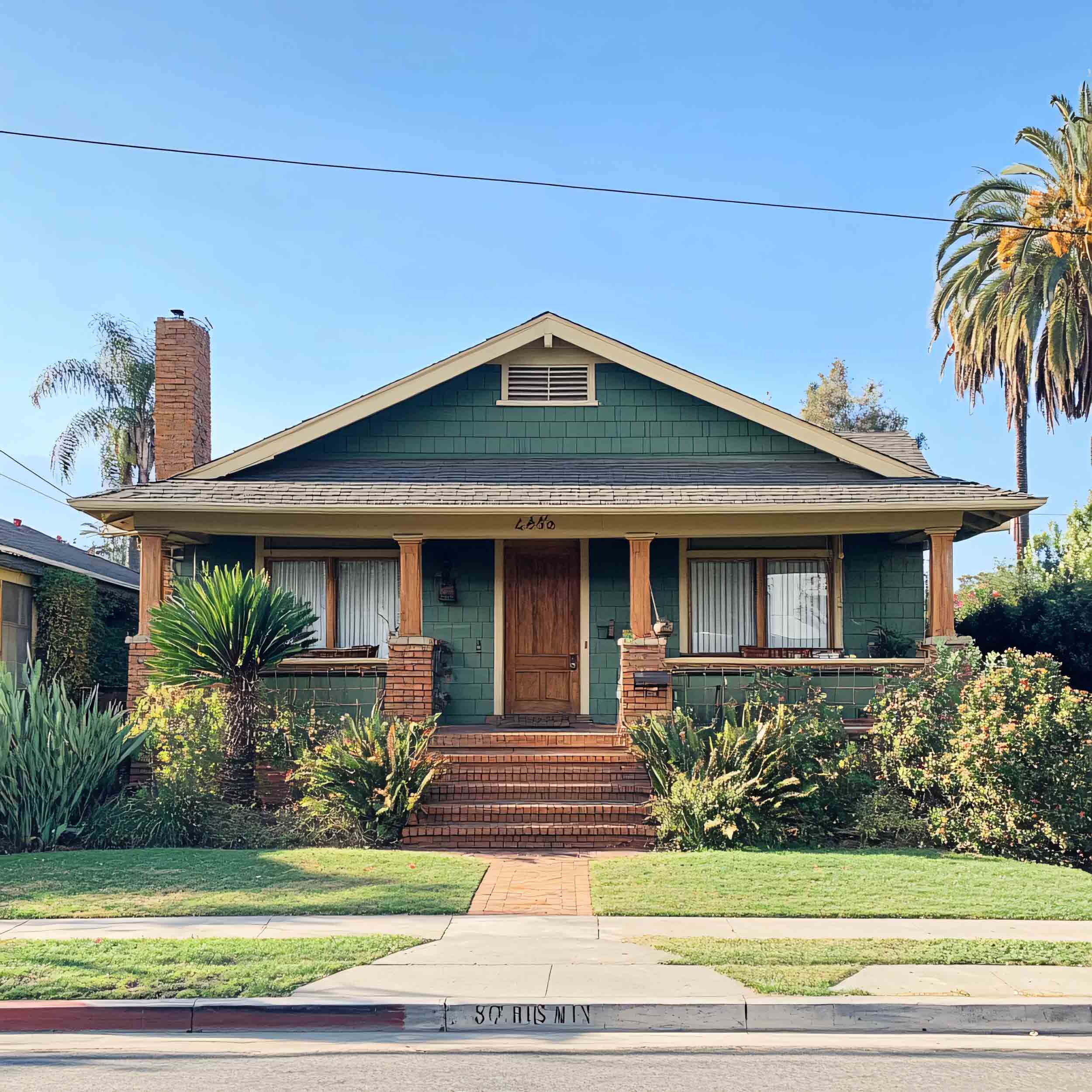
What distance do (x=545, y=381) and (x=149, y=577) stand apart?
573 cm

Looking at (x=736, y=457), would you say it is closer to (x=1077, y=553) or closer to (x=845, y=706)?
(x=845, y=706)

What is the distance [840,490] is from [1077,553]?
43.5ft

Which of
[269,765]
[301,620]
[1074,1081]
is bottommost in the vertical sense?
[1074,1081]

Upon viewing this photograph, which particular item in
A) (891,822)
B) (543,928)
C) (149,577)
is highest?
(149,577)

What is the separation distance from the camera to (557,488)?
1339 centimetres

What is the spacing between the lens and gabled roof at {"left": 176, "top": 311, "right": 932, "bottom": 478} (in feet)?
47.0

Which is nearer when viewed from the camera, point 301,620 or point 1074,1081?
point 1074,1081

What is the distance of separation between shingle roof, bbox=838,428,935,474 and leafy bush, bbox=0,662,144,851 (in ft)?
33.9

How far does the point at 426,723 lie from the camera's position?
38.9ft

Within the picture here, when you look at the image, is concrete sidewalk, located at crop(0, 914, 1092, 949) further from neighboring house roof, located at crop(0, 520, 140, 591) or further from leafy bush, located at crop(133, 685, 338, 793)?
neighboring house roof, located at crop(0, 520, 140, 591)

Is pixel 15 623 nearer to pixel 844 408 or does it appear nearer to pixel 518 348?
pixel 518 348

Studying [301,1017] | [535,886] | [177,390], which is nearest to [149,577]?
[177,390]

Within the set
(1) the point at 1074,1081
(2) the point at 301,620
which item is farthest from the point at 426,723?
(1) the point at 1074,1081

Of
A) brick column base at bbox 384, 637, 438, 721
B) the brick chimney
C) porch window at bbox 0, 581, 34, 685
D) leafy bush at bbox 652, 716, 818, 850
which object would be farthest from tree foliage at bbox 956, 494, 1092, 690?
porch window at bbox 0, 581, 34, 685
